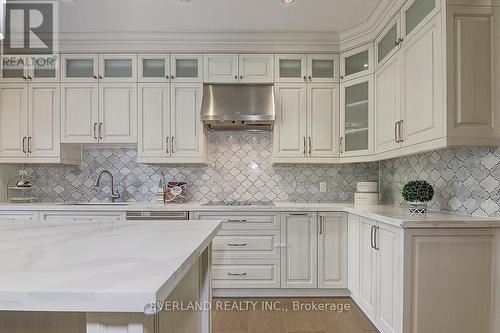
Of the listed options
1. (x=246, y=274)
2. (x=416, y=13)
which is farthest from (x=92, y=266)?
(x=416, y=13)

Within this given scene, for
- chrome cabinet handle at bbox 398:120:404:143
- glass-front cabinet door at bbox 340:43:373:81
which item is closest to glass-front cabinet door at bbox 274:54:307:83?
glass-front cabinet door at bbox 340:43:373:81

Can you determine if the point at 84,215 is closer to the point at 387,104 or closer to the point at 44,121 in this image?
the point at 44,121

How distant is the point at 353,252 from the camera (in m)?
2.80

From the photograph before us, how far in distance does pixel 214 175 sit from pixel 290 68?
1431mm

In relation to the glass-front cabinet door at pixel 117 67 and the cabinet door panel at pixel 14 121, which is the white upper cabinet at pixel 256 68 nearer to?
the glass-front cabinet door at pixel 117 67

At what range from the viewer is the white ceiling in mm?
2686

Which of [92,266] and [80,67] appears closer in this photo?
[92,266]

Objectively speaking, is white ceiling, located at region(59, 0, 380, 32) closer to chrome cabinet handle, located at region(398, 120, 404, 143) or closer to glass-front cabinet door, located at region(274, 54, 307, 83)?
glass-front cabinet door, located at region(274, 54, 307, 83)

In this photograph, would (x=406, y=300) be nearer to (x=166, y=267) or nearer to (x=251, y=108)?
(x=166, y=267)

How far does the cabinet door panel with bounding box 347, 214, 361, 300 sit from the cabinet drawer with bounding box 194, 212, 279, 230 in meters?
0.68

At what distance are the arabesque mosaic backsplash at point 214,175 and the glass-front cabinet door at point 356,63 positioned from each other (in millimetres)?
1014

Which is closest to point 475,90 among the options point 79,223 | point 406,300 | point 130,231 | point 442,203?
point 442,203

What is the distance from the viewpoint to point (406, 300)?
1884 millimetres

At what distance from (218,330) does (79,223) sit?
56.9 inches
